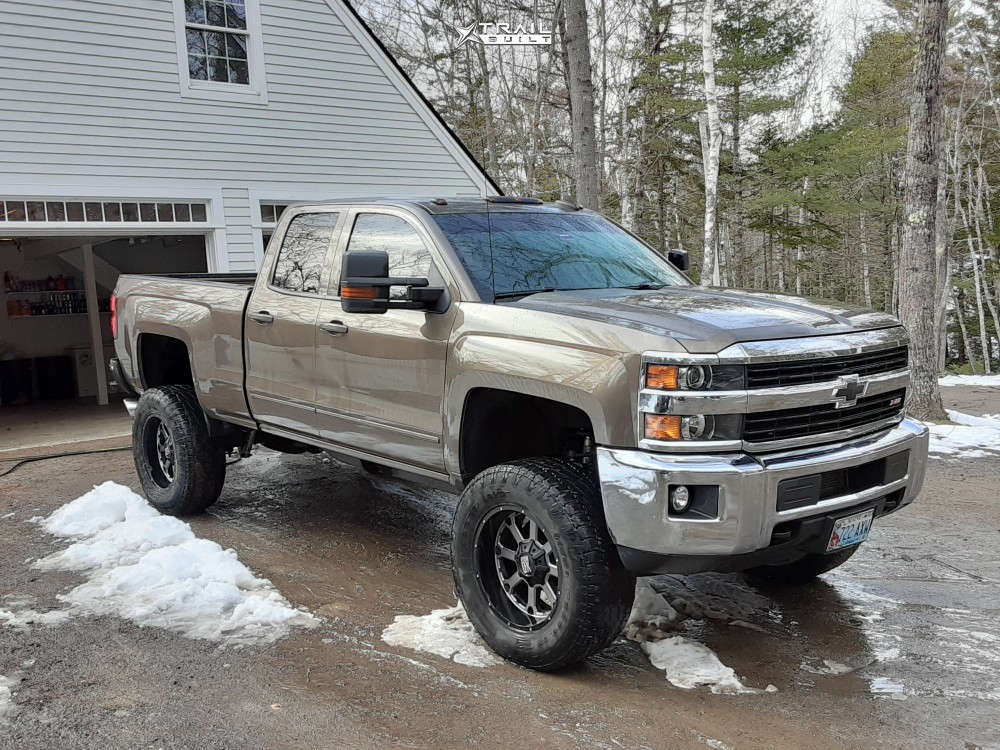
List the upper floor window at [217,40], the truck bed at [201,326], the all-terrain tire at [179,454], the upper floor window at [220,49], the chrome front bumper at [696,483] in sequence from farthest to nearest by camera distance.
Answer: the upper floor window at [217,40]
the upper floor window at [220,49]
the all-terrain tire at [179,454]
the truck bed at [201,326]
the chrome front bumper at [696,483]

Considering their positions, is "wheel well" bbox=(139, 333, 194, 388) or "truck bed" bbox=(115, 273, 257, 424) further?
"wheel well" bbox=(139, 333, 194, 388)

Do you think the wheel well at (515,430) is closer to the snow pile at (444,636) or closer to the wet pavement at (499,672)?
the snow pile at (444,636)

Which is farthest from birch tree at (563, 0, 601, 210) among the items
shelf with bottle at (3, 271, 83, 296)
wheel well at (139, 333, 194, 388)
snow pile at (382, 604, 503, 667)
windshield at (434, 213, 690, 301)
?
shelf with bottle at (3, 271, 83, 296)

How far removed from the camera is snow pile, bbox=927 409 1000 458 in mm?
8641

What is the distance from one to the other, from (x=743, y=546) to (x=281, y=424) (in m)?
3.19

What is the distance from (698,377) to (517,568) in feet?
4.15

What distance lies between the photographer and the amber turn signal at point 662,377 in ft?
11.1

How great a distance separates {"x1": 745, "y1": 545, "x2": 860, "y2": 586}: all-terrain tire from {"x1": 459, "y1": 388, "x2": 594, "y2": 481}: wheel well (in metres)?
1.40

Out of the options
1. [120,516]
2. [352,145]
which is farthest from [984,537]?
[352,145]

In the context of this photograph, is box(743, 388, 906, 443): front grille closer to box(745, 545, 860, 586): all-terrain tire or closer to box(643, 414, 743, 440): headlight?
box(643, 414, 743, 440): headlight

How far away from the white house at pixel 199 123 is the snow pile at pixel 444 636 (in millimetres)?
8207

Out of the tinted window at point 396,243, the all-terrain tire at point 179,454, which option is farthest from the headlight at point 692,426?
the all-terrain tire at point 179,454

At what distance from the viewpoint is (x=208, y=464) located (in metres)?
6.23

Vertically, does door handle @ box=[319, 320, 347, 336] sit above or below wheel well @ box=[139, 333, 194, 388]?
above
